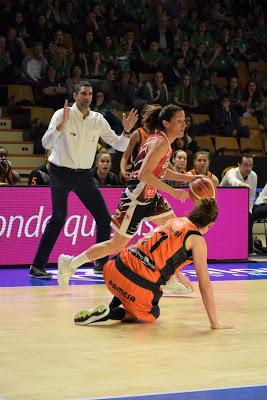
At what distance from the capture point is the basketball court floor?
4367 mm

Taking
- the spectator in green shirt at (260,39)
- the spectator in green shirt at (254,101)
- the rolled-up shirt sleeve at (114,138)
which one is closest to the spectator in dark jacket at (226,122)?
the spectator in green shirt at (254,101)

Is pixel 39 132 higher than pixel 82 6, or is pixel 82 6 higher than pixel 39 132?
pixel 82 6

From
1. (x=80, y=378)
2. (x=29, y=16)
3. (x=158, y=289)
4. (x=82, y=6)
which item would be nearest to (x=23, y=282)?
(x=158, y=289)

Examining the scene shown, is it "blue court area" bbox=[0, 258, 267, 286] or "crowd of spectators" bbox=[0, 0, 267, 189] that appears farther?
"crowd of spectators" bbox=[0, 0, 267, 189]

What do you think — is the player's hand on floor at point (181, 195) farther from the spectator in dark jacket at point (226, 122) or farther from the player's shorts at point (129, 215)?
the spectator in dark jacket at point (226, 122)

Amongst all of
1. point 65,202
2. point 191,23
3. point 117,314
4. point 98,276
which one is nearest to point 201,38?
point 191,23

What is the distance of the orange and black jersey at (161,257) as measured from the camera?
6332 millimetres

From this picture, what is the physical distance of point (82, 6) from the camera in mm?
17344

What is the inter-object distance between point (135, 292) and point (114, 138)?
329cm

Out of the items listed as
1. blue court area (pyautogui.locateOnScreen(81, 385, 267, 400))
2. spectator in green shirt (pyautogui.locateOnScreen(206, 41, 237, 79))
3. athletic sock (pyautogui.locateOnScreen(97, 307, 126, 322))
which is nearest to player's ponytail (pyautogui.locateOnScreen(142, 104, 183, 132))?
athletic sock (pyautogui.locateOnScreen(97, 307, 126, 322))

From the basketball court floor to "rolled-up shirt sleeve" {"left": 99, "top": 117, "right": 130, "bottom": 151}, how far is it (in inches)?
67.0

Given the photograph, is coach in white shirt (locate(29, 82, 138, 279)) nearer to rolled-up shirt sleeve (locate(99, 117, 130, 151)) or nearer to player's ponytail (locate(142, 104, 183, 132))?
rolled-up shirt sleeve (locate(99, 117, 130, 151))

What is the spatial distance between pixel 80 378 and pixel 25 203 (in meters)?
5.79

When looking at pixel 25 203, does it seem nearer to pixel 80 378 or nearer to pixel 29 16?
pixel 80 378
